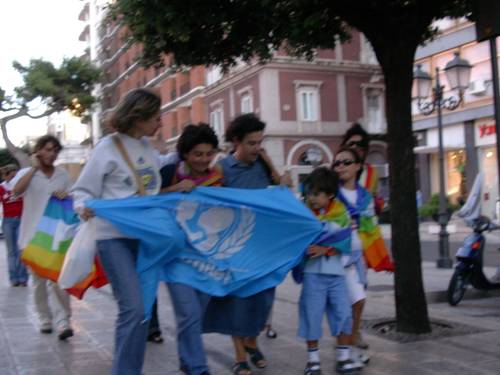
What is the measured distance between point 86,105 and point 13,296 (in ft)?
97.6

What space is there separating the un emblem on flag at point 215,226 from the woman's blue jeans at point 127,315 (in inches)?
21.8

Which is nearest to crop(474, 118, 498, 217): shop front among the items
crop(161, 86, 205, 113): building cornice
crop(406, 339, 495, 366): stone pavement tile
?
crop(161, 86, 205, 113): building cornice

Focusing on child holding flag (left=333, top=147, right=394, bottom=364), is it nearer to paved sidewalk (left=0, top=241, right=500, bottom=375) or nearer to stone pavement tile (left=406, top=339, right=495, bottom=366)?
paved sidewalk (left=0, top=241, right=500, bottom=375)

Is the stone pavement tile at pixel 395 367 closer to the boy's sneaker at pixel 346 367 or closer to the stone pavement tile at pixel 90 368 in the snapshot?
the boy's sneaker at pixel 346 367

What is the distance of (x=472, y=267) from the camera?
28.7ft

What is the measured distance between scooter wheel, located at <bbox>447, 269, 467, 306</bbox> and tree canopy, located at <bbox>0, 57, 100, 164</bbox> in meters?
27.2

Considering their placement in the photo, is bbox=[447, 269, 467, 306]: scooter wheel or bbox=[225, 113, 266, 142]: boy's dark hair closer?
bbox=[225, 113, 266, 142]: boy's dark hair

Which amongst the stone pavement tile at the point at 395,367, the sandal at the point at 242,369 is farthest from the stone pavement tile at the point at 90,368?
the stone pavement tile at the point at 395,367

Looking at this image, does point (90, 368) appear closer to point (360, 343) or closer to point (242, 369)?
point (242, 369)

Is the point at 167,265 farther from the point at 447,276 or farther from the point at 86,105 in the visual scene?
the point at 86,105

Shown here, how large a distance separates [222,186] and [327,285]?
103 cm

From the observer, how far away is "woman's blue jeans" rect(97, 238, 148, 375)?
4.23m

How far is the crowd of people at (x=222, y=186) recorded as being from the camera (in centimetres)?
438

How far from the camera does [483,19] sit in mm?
5617
